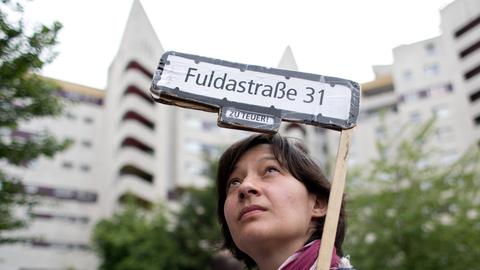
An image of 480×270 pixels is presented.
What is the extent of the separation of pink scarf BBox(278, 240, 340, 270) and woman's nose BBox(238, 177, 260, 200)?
24cm

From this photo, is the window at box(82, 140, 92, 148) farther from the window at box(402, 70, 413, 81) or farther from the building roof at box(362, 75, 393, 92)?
the window at box(402, 70, 413, 81)

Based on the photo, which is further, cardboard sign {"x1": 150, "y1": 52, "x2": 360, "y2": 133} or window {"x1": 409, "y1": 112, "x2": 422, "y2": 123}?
window {"x1": 409, "y1": 112, "x2": 422, "y2": 123}

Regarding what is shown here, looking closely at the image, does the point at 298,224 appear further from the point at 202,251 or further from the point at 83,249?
the point at 83,249

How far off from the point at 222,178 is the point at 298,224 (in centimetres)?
47

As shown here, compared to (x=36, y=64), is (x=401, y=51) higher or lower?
higher

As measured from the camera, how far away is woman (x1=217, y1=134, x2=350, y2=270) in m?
1.75

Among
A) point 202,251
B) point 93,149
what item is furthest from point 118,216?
point 93,149

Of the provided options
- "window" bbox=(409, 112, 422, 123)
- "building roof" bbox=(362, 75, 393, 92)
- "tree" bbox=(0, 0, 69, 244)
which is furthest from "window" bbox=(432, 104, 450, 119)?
"tree" bbox=(0, 0, 69, 244)

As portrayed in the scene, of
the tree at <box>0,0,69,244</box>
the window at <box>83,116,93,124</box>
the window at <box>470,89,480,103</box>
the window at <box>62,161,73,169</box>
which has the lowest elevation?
the tree at <box>0,0,69,244</box>

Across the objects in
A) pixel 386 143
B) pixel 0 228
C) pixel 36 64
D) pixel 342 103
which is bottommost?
pixel 0 228

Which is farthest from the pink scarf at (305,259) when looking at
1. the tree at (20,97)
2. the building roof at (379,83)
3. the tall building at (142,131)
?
the building roof at (379,83)

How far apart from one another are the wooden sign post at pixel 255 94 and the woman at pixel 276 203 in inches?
7.9

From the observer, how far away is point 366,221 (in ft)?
47.1

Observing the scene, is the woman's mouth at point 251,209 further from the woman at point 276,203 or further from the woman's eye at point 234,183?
the woman's eye at point 234,183
